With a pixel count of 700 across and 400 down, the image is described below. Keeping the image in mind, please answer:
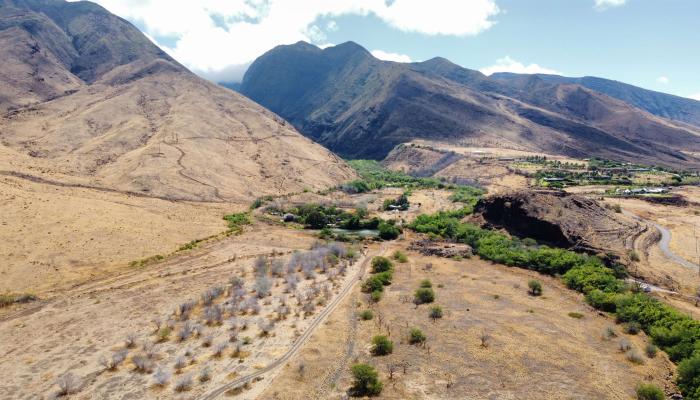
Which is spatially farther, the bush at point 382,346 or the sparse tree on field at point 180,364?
the bush at point 382,346

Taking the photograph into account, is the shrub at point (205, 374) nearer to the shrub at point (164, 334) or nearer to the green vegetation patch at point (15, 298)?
the shrub at point (164, 334)

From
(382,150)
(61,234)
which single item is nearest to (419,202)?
(61,234)

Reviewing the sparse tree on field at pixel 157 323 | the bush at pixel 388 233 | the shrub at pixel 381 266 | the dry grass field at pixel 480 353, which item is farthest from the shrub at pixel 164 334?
the bush at pixel 388 233

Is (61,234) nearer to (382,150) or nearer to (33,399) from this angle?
(33,399)

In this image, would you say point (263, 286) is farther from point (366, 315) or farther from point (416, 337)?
point (416, 337)

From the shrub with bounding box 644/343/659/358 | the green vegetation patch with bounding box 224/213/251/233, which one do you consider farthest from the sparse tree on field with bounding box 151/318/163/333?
the shrub with bounding box 644/343/659/358

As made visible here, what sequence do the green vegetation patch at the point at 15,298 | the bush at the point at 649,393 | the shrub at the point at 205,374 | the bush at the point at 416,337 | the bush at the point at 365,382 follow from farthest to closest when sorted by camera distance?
the green vegetation patch at the point at 15,298
the bush at the point at 416,337
the shrub at the point at 205,374
the bush at the point at 365,382
the bush at the point at 649,393

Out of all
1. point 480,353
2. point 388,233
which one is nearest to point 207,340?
point 480,353
